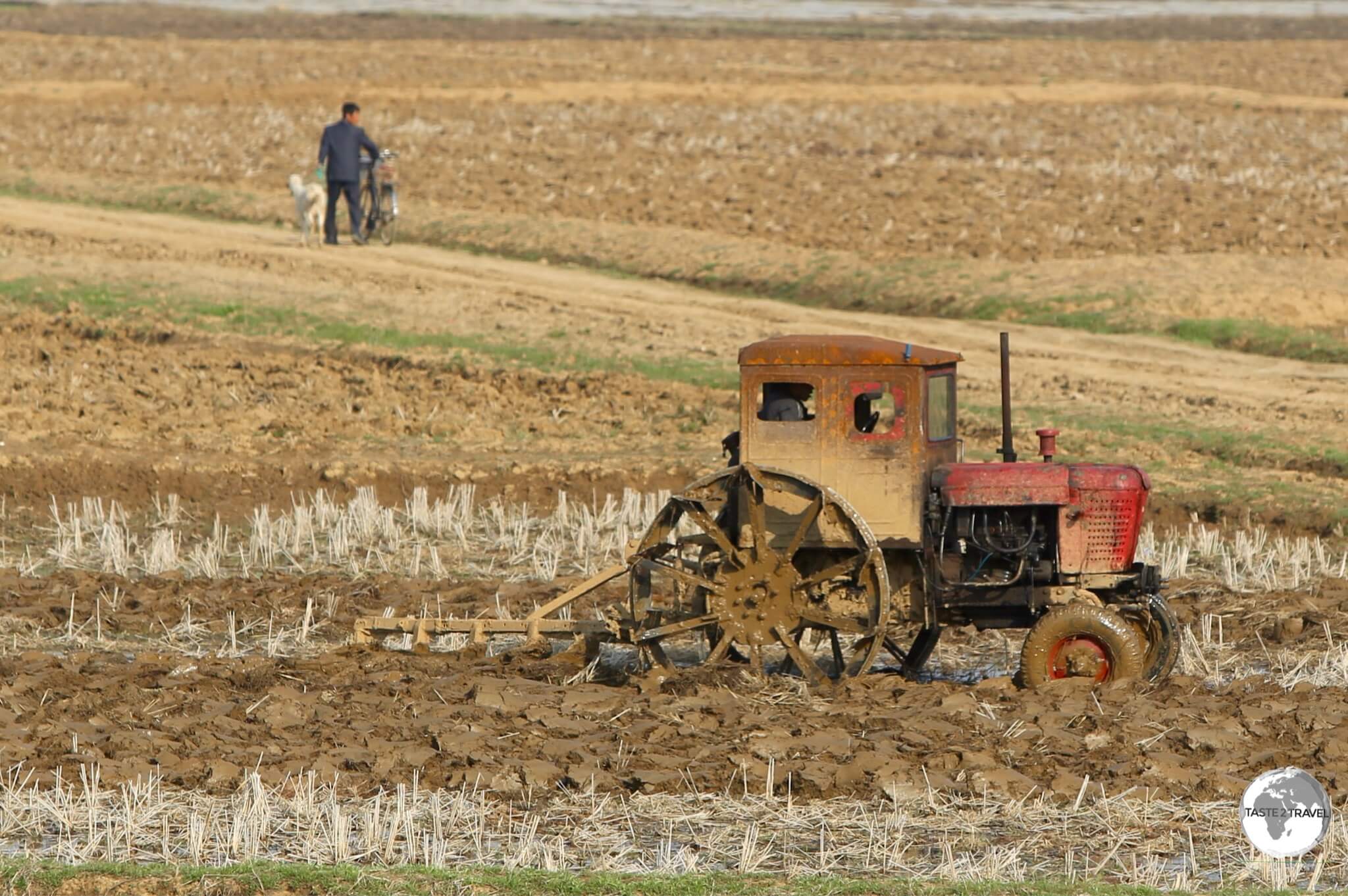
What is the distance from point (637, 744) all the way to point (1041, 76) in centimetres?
5454

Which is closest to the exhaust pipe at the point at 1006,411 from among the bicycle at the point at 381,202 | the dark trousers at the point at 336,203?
the dark trousers at the point at 336,203

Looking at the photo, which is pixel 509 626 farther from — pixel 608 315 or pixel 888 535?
pixel 608 315

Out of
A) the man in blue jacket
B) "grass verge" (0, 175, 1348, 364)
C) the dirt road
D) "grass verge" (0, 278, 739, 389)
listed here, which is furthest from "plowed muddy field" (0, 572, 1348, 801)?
the man in blue jacket

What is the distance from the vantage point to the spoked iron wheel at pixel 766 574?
38.0 feet

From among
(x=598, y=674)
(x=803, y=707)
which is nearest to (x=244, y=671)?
(x=598, y=674)

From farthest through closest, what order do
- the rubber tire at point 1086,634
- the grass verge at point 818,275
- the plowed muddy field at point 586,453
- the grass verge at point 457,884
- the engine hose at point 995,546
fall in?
the grass verge at point 818,275
the engine hose at point 995,546
the rubber tire at point 1086,634
the plowed muddy field at point 586,453
the grass verge at point 457,884

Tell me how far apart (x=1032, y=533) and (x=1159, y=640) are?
1.03m

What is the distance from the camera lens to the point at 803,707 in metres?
11.0

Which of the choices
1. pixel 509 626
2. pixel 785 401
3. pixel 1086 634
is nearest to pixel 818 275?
pixel 785 401

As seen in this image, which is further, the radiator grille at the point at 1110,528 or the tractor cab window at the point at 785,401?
the tractor cab window at the point at 785,401

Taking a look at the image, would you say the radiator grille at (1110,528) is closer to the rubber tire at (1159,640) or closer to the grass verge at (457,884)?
the rubber tire at (1159,640)

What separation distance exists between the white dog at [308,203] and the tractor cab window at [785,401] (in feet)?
62.9

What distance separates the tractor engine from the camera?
1162cm

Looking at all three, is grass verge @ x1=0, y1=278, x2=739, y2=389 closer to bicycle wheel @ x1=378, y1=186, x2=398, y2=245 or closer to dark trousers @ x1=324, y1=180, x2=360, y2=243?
dark trousers @ x1=324, y1=180, x2=360, y2=243
